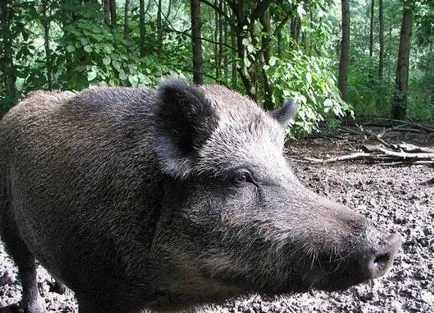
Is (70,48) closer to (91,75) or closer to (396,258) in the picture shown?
(91,75)

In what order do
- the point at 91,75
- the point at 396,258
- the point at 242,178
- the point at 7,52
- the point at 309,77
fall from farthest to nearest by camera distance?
the point at 7,52 < the point at 309,77 < the point at 91,75 < the point at 396,258 < the point at 242,178

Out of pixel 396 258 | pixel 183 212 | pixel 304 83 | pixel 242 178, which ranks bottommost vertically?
pixel 396 258

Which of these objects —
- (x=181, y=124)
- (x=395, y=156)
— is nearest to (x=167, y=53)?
(x=395, y=156)

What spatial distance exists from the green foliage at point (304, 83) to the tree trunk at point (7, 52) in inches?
125

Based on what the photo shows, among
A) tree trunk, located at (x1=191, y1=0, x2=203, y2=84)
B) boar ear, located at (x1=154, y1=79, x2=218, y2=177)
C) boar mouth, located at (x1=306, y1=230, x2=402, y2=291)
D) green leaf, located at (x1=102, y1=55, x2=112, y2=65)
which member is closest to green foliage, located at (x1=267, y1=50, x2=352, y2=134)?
tree trunk, located at (x1=191, y1=0, x2=203, y2=84)

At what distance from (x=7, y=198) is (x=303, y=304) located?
79.8 inches

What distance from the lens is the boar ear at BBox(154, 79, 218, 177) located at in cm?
238

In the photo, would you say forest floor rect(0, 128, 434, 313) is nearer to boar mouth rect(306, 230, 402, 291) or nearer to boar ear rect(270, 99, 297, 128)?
boar mouth rect(306, 230, 402, 291)

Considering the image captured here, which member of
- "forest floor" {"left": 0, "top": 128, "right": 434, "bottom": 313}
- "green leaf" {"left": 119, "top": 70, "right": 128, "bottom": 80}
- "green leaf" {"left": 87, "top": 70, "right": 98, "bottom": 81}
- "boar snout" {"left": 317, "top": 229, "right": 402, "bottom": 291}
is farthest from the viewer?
"green leaf" {"left": 119, "top": 70, "right": 128, "bottom": 80}

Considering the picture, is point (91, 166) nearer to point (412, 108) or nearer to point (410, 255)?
point (410, 255)

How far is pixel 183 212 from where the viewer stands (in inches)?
94.1

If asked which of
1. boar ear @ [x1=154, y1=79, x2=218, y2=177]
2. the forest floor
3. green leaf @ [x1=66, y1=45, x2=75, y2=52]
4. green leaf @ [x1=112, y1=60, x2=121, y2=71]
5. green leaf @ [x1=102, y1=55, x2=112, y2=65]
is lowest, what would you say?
the forest floor

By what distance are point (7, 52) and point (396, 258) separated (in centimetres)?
568

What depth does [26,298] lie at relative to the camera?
3555 millimetres
